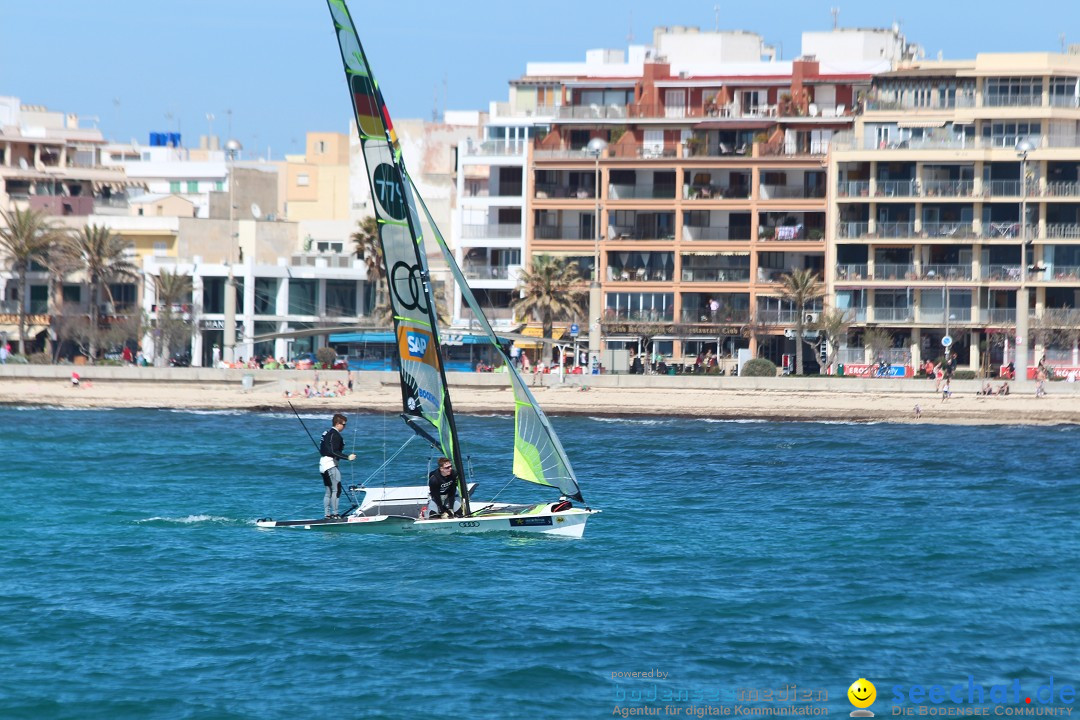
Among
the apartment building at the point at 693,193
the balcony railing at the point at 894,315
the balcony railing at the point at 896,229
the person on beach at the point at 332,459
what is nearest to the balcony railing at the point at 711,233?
the apartment building at the point at 693,193

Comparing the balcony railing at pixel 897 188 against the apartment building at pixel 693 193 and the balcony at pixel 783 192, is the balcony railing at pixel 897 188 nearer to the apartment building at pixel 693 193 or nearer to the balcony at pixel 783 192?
the apartment building at pixel 693 193

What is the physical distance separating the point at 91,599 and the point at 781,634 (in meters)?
11.9

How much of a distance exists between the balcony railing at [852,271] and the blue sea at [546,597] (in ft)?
124

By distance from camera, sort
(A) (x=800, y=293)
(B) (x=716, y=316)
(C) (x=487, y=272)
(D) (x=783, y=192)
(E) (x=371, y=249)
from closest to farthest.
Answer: (A) (x=800, y=293) → (B) (x=716, y=316) → (E) (x=371, y=249) → (D) (x=783, y=192) → (C) (x=487, y=272)

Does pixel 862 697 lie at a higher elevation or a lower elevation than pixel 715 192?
lower

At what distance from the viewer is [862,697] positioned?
1997 centimetres

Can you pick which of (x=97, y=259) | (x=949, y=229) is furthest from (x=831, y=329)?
(x=97, y=259)

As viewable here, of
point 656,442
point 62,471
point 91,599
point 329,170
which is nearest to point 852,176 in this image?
point 656,442

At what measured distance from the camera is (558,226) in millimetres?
88562

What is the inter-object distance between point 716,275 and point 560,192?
10353 mm

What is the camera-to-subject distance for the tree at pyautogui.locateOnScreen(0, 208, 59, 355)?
89812 millimetres

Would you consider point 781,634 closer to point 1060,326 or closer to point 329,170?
point 1060,326

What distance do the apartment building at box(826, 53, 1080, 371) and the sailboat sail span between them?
2102 inches

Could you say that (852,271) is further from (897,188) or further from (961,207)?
(961,207)
